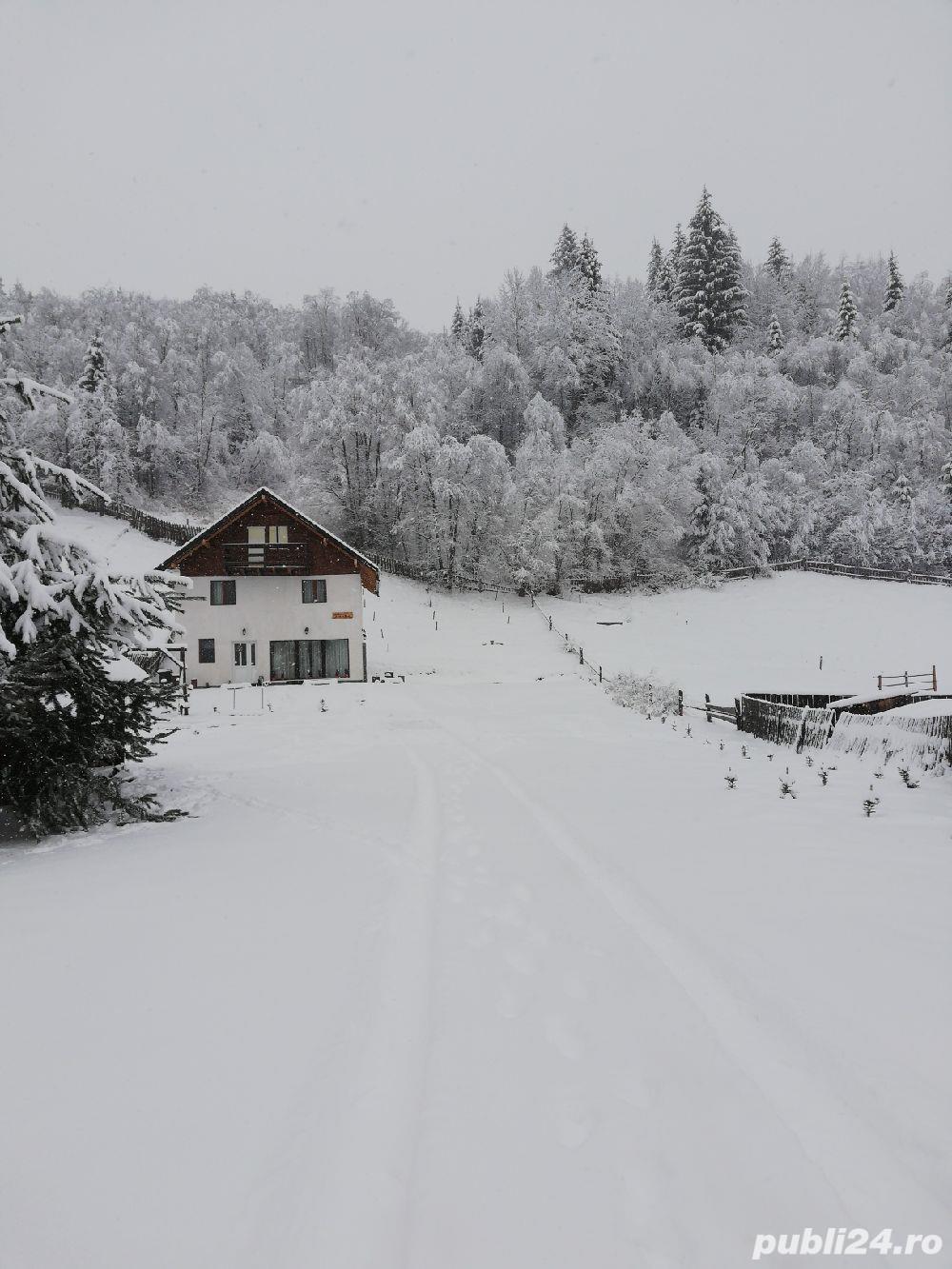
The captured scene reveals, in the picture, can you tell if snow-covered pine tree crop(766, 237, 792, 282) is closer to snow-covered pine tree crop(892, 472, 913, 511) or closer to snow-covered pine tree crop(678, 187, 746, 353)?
snow-covered pine tree crop(678, 187, 746, 353)

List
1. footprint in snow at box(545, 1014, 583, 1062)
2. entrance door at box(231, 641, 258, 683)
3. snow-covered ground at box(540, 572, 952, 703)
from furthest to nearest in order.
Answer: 1. entrance door at box(231, 641, 258, 683)
2. snow-covered ground at box(540, 572, 952, 703)
3. footprint in snow at box(545, 1014, 583, 1062)

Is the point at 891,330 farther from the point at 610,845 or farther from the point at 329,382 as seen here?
the point at 610,845

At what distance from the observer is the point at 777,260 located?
75062 millimetres

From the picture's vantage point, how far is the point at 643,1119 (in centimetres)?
280

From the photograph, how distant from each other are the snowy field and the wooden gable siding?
21.6 metres

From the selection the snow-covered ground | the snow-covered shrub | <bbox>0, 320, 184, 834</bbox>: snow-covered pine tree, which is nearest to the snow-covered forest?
the snow-covered ground

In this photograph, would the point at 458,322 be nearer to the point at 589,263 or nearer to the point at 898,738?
the point at 589,263

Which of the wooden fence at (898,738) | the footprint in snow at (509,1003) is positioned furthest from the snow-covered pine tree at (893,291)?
the footprint in snow at (509,1003)

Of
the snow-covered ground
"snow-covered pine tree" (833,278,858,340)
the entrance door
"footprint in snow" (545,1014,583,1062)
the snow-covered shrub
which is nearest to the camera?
"footprint in snow" (545,1014,583,1062)

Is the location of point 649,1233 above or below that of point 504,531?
below

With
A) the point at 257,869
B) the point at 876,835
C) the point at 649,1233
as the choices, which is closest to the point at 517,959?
the point at 649,1233

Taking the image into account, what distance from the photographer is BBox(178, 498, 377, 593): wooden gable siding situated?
28.2m

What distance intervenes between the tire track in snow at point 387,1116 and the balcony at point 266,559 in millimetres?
25448

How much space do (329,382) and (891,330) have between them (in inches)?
2159
